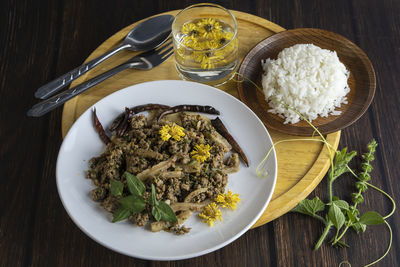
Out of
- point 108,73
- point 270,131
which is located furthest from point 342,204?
point 108,73

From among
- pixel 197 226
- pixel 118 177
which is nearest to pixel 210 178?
pixel 197 226

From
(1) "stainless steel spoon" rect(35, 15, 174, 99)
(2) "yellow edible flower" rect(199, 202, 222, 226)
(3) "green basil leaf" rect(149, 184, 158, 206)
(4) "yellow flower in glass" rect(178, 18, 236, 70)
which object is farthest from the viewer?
(1) "stainless steel spoon" rect(35, 15, 174, 99)

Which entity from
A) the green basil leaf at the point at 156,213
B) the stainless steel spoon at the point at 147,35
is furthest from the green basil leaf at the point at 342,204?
the stainless steel spoon at the point at 147,35

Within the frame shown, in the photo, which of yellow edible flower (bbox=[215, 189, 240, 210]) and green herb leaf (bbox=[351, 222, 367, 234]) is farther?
green herb leaf (bbox=[351, 222, 367, 234])

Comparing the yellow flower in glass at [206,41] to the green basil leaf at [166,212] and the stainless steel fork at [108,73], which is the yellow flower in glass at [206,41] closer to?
the stainless steel fork at [108,73]

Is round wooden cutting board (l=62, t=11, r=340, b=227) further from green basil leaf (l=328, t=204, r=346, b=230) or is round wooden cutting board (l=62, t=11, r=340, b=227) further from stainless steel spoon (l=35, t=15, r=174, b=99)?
green basil leaf (l=328, t=204, r=346, b=230)

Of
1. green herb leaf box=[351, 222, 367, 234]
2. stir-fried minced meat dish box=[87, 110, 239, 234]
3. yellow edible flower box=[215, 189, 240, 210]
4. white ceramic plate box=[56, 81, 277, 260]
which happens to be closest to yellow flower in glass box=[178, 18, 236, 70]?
white ceramic plate box=[56, 81, 277, 260]
